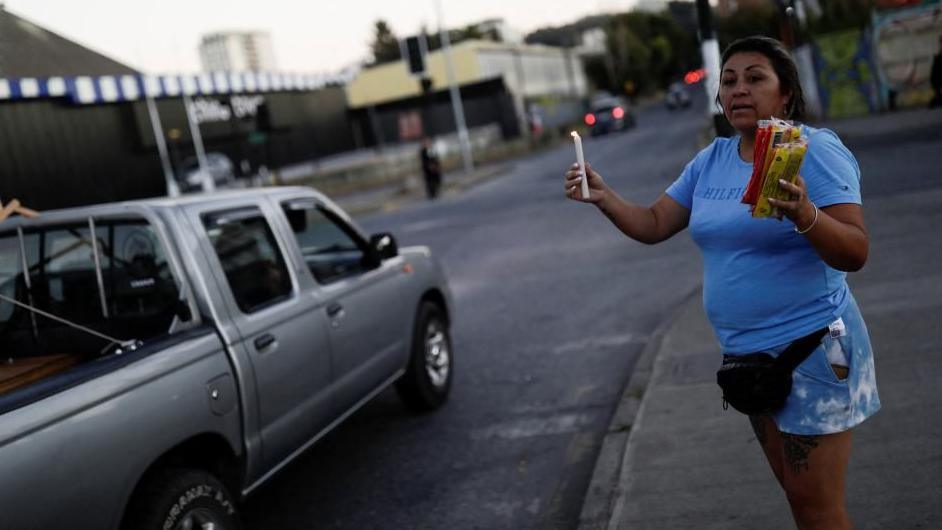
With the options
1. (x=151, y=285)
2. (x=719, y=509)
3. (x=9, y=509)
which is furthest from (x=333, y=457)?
(x=9, y=509)

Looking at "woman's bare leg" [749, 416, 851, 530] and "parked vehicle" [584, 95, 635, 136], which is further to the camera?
"parked vehicle" [584, 95, 635, 136]

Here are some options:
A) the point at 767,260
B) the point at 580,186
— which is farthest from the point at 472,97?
the point at 767,260

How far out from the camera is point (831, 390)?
95.5 inches

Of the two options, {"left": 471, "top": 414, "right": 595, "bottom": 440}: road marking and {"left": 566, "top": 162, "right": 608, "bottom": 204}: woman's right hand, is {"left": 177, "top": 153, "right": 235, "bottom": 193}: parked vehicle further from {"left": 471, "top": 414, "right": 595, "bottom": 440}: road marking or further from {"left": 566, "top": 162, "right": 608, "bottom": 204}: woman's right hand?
{"left": 566, "top": 162, "right": 608, "bottom": 204}: woman's right hand

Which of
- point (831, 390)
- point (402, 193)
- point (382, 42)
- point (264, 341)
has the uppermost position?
point (382, 42)

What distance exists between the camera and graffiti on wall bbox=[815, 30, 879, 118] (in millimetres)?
24047

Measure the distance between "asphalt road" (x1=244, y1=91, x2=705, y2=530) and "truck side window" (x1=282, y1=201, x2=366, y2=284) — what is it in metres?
1.16

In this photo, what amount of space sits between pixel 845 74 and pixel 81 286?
2443cm

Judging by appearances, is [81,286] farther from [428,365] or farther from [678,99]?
[678,99]

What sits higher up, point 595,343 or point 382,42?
point 382,42

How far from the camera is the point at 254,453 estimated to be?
13.2 ft

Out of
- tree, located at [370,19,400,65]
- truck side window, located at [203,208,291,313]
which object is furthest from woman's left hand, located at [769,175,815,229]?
tree, located at [370,19,400,65]

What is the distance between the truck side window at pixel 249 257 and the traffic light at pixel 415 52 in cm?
2553

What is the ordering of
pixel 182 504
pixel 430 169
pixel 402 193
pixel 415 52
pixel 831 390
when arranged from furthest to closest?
1. pixel 402 193
2. pixel 415 52
3. pixel 430 169
4. pixel 182 504
5. pixel 831 390
